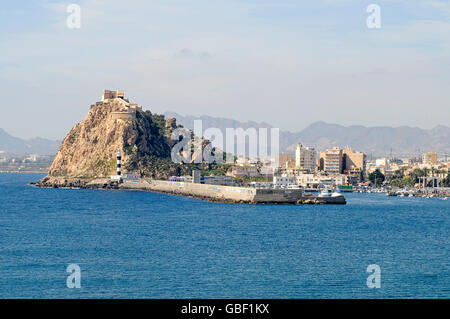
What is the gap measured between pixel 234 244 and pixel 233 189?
5491 centimetres

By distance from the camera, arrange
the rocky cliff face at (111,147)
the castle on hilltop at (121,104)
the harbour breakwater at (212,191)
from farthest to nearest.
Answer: the castle on hilltop at (121,104)
the rocky cliff face at (111,147)
the harbour breakwater at (212,191)

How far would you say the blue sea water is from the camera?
35719 mm

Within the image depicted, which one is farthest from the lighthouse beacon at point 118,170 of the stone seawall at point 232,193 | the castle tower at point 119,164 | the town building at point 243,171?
the town building at point 243,171

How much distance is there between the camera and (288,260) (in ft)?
146

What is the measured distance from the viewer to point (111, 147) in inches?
6368

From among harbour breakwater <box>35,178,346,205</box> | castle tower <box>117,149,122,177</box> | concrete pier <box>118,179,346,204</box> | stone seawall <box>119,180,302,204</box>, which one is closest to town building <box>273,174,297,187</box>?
harbour breakwater <box>35,178,346,205</box>

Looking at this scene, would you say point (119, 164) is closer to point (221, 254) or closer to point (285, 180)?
point (285, 180)

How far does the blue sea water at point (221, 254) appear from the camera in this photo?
117 feet

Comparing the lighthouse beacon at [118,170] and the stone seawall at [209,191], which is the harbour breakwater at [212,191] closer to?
the stone seawall at [209,191]

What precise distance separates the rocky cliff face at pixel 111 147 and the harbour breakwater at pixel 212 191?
3492 millimetres

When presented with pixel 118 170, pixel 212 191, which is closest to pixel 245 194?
pixel 212 191

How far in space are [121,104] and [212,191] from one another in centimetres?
6115

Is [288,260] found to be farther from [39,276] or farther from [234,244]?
[39,276]
